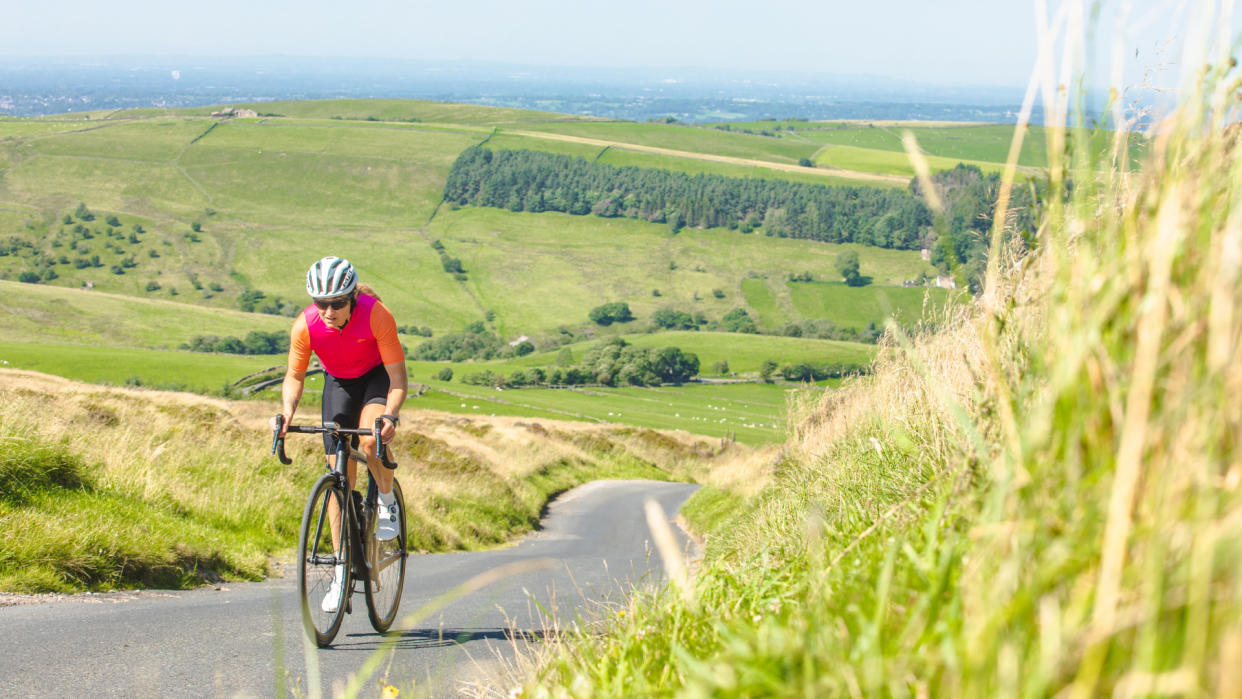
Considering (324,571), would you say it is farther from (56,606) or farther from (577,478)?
(577,478)

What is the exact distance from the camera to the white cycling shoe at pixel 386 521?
655 centimetres

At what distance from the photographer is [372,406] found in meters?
6.28

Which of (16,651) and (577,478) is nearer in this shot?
(16,651)

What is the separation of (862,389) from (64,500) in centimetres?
733

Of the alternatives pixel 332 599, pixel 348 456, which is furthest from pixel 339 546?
pixel 348 456

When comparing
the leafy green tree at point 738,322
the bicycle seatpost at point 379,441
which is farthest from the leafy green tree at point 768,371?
the bicycle seatpost at point 379,441

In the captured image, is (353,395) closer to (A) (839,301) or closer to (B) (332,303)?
(B) (332,303)

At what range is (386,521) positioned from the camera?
6.63 metres

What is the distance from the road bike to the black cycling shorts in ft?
0.51

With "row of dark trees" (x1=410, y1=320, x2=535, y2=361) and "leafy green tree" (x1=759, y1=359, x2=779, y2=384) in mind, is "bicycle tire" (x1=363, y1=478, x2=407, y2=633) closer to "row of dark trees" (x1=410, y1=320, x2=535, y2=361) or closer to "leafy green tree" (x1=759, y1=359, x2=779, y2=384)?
"leafy green tree" (x1=759, y1=359, x2=779, y2=384)

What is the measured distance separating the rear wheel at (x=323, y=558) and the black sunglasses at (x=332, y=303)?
40.4 inches

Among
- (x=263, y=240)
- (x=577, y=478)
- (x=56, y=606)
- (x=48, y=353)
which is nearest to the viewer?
(x=56, y=606)

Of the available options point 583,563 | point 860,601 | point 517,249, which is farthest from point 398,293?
point 860,601

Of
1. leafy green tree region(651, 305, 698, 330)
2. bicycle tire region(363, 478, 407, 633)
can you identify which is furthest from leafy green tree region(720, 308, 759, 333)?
bicycle tire region(363, 478, 407, 633)
